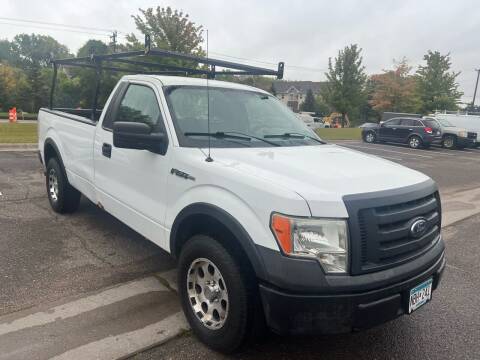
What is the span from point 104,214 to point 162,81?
106 inches

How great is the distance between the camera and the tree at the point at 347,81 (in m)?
36.1

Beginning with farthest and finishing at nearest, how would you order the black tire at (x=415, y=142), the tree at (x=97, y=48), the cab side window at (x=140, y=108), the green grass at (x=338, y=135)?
the green grass at (x=338, y=135)
the black tire at (x=415, y=142)
the tree at (x=97, y=48)
the cab side window at (x=140, y=108)

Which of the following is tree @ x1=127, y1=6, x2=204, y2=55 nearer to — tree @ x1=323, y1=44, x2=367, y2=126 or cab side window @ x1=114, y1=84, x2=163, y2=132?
cab side window @ x1=114, y1=84, x2=163, y2=132

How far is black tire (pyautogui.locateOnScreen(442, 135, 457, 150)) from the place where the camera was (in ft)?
73.2

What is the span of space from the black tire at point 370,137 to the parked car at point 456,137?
3584mm

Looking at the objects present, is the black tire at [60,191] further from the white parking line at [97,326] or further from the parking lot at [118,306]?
the white parking line at [97,326]

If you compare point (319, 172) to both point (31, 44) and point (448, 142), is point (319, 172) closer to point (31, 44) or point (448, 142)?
point (448, 142)

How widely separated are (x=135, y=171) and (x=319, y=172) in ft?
5.56

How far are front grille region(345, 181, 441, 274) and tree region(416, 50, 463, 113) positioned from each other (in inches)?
1578

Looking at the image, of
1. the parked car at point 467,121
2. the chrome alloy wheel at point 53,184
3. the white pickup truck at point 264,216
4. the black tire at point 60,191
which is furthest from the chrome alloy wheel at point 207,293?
the parked car at point 467,121

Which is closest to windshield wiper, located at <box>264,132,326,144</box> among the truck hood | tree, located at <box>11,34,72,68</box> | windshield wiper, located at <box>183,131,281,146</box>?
windshield wiper, located at <box>183,131,281,146</box>

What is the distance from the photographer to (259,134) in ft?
11.5

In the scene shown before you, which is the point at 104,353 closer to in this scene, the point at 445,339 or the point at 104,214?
the point at 445,339

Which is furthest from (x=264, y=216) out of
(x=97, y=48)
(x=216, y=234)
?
(x=97, y=48)
